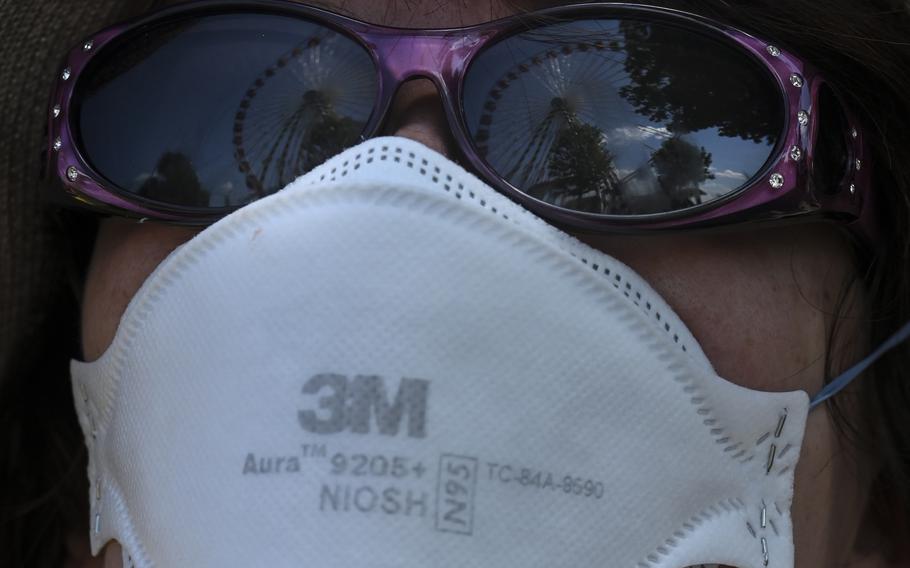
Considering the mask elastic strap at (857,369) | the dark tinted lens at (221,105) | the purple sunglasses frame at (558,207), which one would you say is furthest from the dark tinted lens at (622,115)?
the mask elastic strap at (857,369)

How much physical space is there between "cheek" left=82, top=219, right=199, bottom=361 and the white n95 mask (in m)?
0.09

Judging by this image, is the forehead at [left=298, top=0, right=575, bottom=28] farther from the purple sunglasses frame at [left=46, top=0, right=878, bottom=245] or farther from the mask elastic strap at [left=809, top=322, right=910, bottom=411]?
the mask elastic strap at [left=809, top=322, right=910, bottom=411]

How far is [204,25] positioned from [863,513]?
0.99 meters

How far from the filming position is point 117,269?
1241 millimetres

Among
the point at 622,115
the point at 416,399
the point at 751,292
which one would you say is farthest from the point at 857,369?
the point at 416,399

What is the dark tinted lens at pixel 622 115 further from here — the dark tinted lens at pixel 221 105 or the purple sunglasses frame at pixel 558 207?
the dark tinted lens at pixel 221 105

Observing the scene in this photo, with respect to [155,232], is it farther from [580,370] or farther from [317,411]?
[580,370]

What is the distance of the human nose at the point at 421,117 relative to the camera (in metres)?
1.12

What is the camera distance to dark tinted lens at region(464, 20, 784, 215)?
1096 mm

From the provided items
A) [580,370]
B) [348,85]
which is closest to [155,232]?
[348,85]

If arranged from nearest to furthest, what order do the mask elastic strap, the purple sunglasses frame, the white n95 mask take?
the white n95 mask < the purple sunglasses frame < the mask elastic strap

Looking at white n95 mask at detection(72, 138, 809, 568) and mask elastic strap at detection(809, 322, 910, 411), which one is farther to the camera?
mask elastic strap at detection(809, 322, 910, 411)

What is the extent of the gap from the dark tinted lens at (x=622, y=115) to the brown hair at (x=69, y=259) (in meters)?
0.09

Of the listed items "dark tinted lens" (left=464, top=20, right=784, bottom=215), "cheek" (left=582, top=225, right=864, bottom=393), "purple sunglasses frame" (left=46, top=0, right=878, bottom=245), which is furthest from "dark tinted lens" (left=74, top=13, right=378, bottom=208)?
"cheek" (left=582, top=225, right=864, bottom=393)
